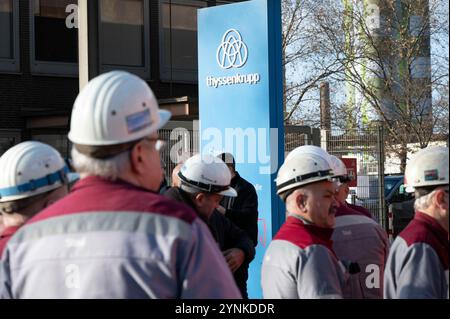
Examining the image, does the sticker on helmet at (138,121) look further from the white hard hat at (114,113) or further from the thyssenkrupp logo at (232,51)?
the thyssenkrupp logo at (232,51)

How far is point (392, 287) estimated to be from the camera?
13.3 feet

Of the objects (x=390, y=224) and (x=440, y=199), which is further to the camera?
(x=390, y=224)

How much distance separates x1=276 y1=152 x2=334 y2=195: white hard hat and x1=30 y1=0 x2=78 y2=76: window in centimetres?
2165

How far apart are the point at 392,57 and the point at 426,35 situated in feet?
5.06

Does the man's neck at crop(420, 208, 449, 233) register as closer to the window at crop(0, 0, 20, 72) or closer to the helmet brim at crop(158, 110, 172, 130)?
the helmet brim at crop(158, 110, 172, 130)

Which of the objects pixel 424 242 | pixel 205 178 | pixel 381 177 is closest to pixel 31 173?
pixel 424 242

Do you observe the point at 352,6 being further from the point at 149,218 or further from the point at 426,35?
the point at 149,218

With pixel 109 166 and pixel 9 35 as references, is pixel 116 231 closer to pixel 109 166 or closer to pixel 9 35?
pixel 109 166

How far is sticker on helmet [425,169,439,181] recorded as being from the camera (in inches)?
169

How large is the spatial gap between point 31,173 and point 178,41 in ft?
78.5

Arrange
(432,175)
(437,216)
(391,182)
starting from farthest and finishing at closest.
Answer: (391,182) < (432,175) < (437,216)

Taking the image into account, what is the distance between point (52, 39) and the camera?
85.3 feet

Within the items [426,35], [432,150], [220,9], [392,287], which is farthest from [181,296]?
[426,35]

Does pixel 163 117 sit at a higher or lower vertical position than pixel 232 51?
lower
